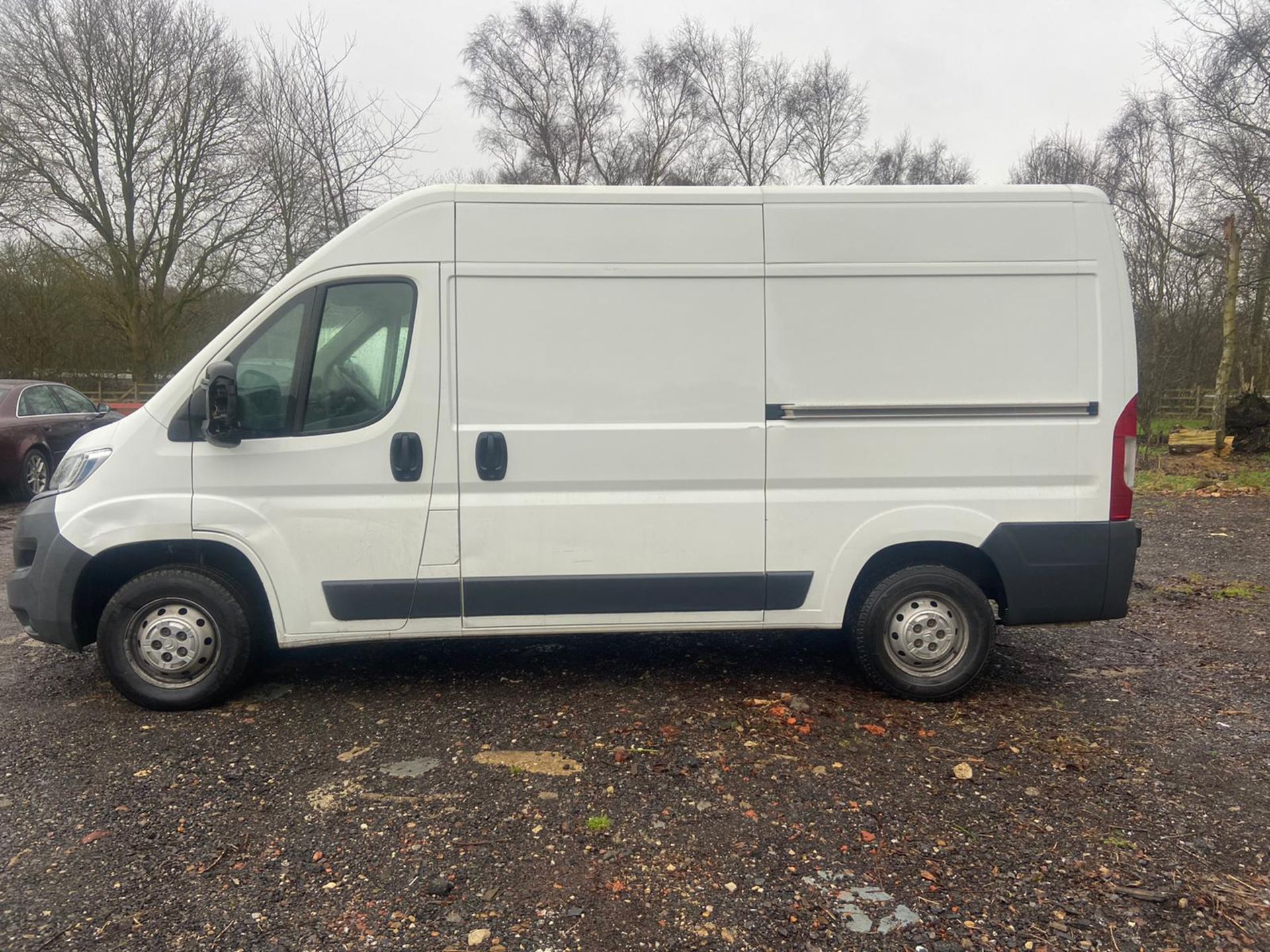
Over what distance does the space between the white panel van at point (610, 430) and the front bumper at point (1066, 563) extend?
0.04 ft

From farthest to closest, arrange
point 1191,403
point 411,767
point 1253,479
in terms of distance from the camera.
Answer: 1. point 1191,403
2. point 1253,479
3. point 411,767

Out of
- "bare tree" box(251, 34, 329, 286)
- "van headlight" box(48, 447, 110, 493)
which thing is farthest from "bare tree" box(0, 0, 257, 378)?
"van headlight" box(48, 447, 110, 493)

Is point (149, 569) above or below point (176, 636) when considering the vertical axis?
above

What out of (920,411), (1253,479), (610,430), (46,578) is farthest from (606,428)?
(1253,479)

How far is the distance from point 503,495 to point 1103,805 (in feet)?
8.93

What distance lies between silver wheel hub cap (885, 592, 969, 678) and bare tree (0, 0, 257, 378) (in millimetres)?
20251

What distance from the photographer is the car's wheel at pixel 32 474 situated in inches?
406

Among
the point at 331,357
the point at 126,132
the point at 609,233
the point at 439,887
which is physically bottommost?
the point at 439,887

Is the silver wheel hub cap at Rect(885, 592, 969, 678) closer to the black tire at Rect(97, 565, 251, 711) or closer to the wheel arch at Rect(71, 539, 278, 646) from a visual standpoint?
the wheel arch at Rect(71, 539, 278, 646)

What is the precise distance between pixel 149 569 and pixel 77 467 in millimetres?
→ 567

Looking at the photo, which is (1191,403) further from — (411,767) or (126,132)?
(126,132)

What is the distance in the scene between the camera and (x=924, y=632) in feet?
13.2

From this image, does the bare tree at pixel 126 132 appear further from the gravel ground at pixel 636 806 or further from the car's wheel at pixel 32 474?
the gravel ground at pixel 636 806

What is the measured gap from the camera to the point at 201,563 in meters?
3.90
